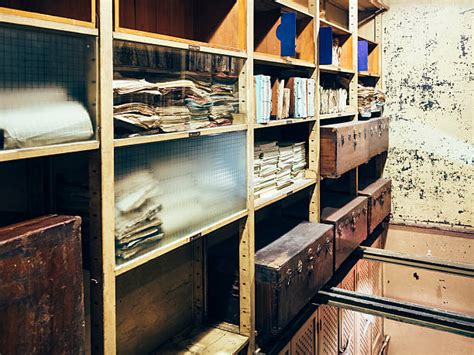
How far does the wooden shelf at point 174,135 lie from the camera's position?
131 centimetres

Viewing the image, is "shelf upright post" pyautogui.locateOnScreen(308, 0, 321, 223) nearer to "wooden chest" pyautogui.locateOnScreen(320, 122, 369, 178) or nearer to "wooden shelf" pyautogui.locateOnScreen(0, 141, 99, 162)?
"wooden chest" pyautogui.locateOnScreen(320, 122, 369, 178)

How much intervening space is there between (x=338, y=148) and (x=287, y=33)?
0.85m

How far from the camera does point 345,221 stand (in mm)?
3096

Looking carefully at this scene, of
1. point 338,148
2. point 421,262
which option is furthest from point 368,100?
point 421,262

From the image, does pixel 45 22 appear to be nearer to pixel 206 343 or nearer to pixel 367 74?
pixel 206 343

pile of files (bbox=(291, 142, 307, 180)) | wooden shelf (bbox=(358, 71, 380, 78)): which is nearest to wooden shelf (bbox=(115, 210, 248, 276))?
A: pile of files (bbox=(291, 142, 307, 180))

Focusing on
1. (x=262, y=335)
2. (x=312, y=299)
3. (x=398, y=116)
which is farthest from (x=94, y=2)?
(x=398, y=116)

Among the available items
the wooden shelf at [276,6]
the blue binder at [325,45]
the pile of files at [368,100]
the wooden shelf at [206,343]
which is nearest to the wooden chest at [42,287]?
the wooden shelf at [206,343]

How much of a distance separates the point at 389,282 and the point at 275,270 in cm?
309

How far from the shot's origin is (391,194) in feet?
15.2

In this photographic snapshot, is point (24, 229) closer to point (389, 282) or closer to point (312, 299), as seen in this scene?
point (312, 299)

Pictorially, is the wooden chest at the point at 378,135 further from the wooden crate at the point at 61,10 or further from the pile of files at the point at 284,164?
the wooden crate at the point at 61,10

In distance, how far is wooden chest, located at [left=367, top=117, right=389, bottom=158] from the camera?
3.70 metres

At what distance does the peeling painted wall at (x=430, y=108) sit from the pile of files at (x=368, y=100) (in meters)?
0.31
